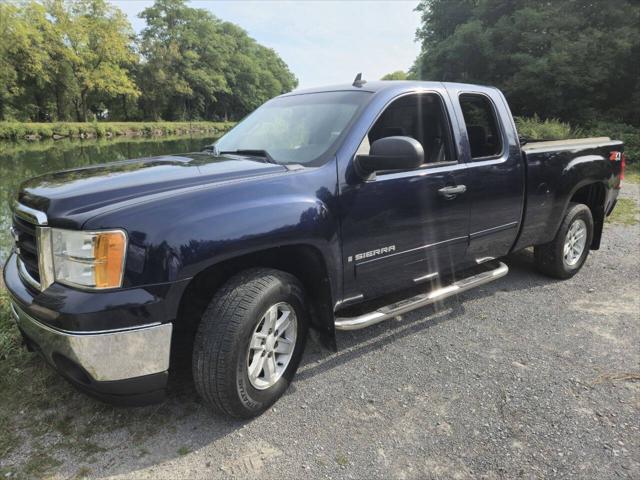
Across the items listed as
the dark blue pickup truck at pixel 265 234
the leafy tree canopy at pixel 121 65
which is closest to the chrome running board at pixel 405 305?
the dark blue pickup truck at pixel 265 234

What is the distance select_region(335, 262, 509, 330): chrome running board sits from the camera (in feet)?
9.40

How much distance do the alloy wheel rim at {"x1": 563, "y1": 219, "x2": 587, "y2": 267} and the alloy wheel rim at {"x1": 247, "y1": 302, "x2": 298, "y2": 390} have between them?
11.0 feet

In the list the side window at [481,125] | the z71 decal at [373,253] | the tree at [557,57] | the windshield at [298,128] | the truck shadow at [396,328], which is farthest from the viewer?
the tree at [557,57]

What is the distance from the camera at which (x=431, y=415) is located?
2.62 metres

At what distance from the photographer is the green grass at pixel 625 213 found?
7390 millimetres

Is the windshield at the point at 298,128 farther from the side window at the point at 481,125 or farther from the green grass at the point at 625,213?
the green grass at the point at 625,213

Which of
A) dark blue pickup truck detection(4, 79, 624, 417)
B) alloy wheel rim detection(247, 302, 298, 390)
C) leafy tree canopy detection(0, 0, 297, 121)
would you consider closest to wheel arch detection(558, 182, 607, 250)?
dark blue pickup truck detection(4, 79, 624, 417)

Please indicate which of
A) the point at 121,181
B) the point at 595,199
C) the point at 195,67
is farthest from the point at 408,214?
the point at 195,67

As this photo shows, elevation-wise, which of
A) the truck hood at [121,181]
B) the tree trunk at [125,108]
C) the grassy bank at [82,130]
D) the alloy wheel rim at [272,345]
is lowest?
the alloy wheel rim at [272,345]

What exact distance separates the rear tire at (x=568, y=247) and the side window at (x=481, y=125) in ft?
4.27

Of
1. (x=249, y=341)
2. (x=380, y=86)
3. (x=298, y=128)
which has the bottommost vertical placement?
(x=249, y=341)

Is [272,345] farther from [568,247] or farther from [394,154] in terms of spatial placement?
[568,247]

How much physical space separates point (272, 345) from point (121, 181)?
1233 millimetres

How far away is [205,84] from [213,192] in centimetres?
6747
